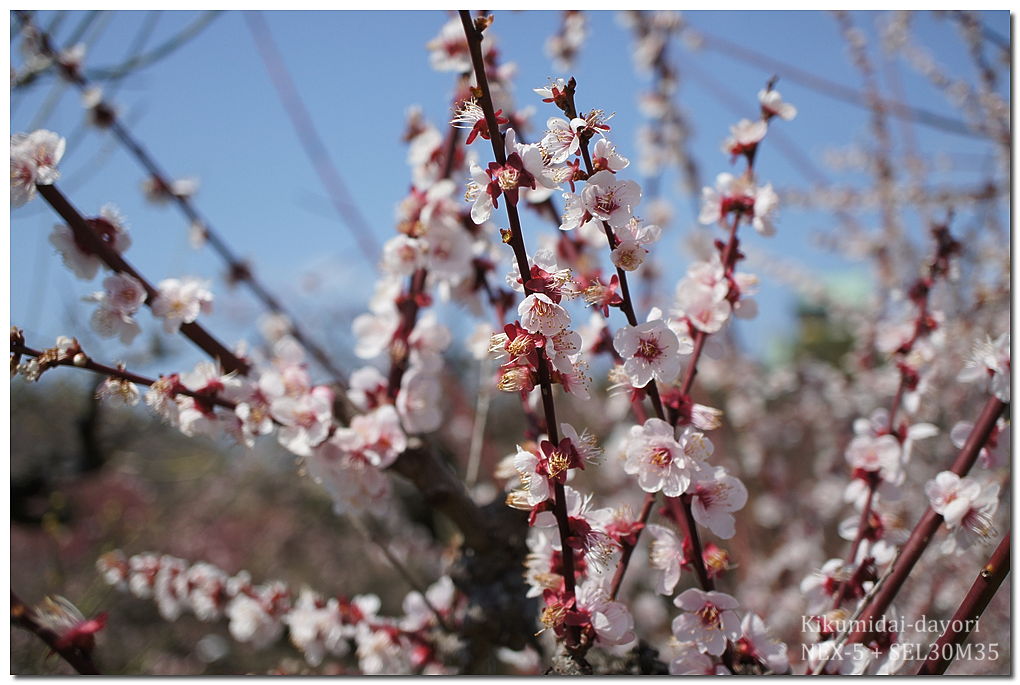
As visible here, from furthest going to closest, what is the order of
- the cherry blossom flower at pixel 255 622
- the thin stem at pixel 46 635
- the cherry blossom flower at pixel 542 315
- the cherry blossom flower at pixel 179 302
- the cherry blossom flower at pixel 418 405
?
the cherry blossom flower at pixel 255 622 → the cherry blossom flower at pixel 418 405 → the cherry blossom flower at pixel 179 302 → the thin stem at pixel 46 635 → the cherry blossom flower at pixel 542 315

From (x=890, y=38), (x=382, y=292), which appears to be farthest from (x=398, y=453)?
(x=890, y=38)

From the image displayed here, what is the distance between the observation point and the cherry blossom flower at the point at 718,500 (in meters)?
0.59

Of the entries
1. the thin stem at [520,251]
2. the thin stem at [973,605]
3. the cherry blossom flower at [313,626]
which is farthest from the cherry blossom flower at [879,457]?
the cherry blossom flower at [313,626]

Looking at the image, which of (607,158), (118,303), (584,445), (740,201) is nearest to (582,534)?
(584,445)

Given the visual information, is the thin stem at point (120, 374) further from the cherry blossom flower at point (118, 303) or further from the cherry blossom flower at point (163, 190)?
the cherry blossom flower at point (163, 190)

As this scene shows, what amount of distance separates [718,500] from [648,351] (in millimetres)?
151

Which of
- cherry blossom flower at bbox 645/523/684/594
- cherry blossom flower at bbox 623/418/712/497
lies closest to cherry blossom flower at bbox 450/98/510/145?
cherry blossom flower at bbox 623/418/712/497

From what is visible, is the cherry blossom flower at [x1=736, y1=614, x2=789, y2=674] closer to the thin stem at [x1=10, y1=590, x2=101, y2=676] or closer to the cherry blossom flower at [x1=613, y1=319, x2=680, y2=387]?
the cherry blossom flower at [x1=613, y1=319, x2=680, y2=387]

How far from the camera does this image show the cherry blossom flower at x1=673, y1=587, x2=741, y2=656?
600 millimetres

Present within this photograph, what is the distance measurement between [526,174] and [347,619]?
0.67 meters

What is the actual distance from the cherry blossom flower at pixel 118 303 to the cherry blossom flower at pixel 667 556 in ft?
1.77

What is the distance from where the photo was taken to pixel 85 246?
674 millimetres

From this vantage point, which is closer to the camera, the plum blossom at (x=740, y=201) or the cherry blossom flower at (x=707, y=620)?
the cherry blossom flower at (x=707, y=620)

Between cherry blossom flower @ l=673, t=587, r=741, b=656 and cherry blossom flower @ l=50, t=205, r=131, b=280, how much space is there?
639mm
